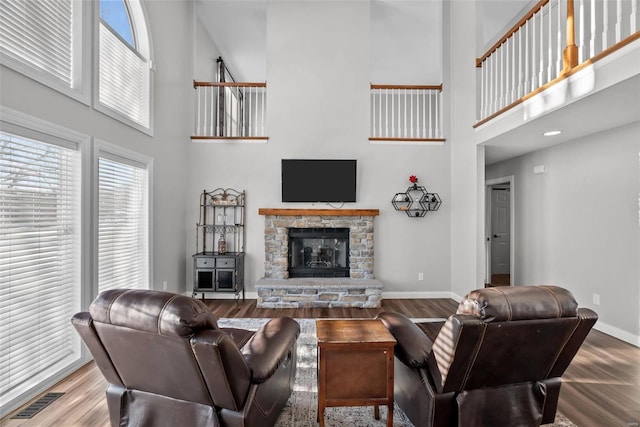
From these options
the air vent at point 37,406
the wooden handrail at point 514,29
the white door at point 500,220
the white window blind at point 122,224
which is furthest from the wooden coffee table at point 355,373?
the white door at point 500,220

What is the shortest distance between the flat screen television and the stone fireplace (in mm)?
245

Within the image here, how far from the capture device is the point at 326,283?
4539 mm

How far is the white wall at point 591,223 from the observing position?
10.5 feet

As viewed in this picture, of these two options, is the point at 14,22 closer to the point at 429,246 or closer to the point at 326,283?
the point at 326,283

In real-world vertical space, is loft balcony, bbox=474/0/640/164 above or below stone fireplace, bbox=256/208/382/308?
above

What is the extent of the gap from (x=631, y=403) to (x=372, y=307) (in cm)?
A: 270

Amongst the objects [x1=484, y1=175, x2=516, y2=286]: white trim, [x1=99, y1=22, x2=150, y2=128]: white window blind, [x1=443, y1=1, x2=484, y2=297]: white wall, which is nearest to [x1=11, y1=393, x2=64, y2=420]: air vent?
[x1=99, y1=22, x2=150, y2=128]: white window blind

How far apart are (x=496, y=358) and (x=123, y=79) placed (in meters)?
4.18

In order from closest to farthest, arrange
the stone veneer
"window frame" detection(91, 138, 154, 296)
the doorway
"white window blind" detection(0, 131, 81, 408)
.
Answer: "white window blind" detection(0, 131, 81, 408)
"window frame" detection(91, 138, 154, 296)
the stone veneer
the doorway

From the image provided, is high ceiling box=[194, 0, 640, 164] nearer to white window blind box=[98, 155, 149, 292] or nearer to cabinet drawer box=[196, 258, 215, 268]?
white window blind box=[98, 155, 149, 292]

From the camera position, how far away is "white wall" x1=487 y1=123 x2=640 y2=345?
3.21m

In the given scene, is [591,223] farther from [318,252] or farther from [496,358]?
[318,252]

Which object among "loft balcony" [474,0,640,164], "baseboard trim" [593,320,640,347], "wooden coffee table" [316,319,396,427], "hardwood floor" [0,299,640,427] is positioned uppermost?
"loft balcony" [474,0,640,164]

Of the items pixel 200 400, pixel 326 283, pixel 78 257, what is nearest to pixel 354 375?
pixel 200 400
